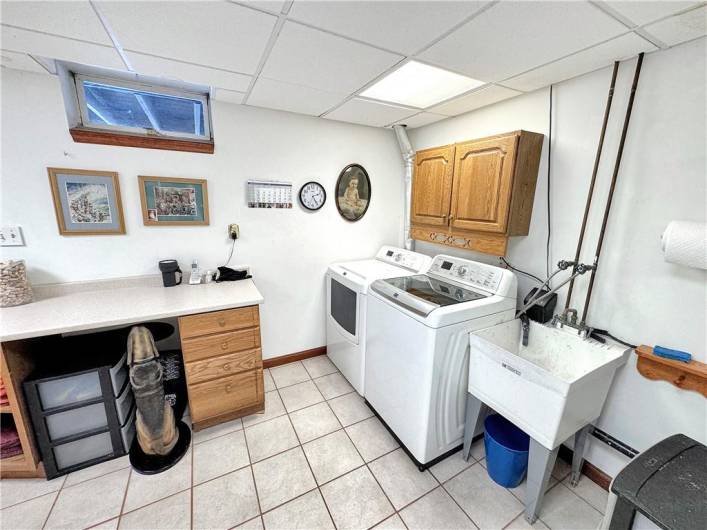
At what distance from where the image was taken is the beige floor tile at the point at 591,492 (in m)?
1.53

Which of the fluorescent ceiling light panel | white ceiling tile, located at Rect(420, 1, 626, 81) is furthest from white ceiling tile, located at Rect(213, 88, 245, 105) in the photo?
white ceiling tile, located at Rect(420, 1, 626, 81)

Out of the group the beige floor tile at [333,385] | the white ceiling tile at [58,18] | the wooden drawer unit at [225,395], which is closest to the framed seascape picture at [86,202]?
the white ceiling tile at [58,18]

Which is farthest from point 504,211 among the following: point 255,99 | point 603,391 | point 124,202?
point 124,202

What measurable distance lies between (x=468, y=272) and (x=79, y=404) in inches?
94.7

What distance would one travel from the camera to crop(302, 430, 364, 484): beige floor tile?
1.68 m

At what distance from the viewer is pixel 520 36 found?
1.19 metres

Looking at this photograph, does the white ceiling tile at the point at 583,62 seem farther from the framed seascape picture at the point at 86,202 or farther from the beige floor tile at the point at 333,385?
the framed seascape picture at the point at 86,202

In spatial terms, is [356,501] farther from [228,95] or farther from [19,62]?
[19,62]

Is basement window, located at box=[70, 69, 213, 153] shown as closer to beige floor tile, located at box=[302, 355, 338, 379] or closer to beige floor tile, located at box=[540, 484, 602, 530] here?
beige floor tile, located at box=[302, 355, 338, 379]

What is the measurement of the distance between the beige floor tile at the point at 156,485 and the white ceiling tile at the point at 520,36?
2.53 m

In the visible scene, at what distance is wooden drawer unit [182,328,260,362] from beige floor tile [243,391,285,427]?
56 centimetres

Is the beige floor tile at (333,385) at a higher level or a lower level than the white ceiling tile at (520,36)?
lower

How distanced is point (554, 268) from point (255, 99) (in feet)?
7.33

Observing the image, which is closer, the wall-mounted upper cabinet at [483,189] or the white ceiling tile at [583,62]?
the white ceiling tile at [583,62]
